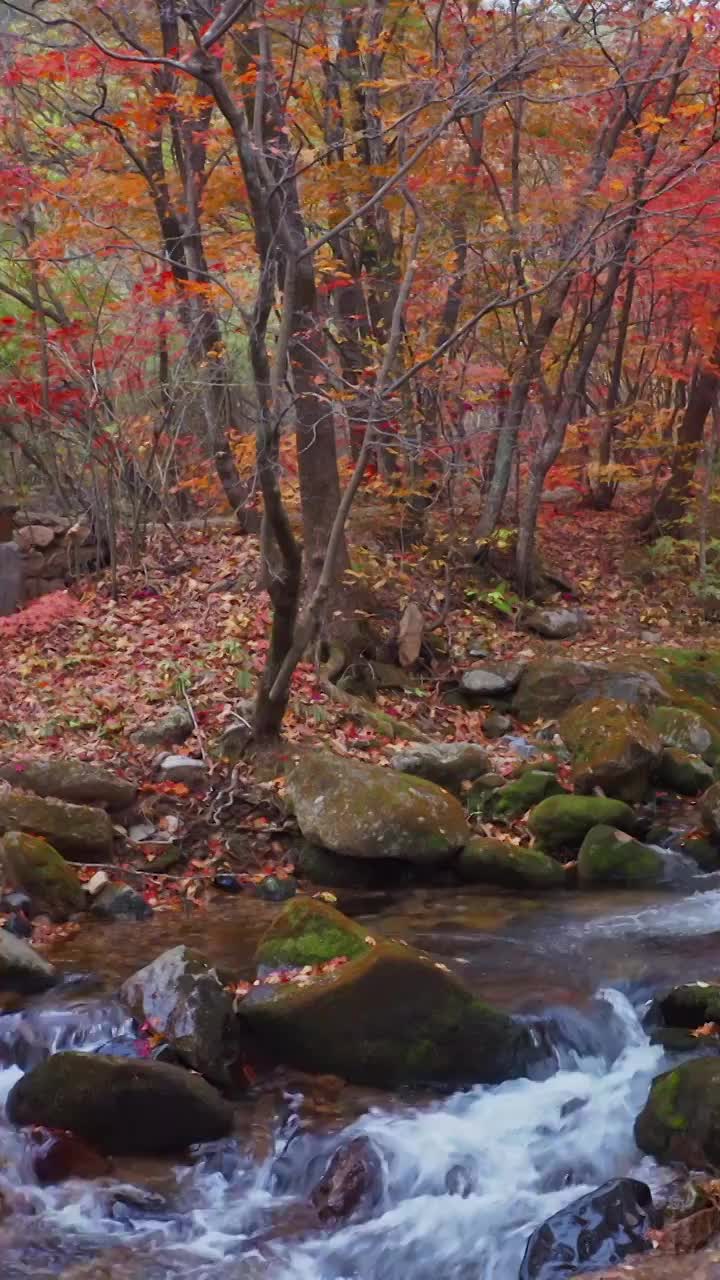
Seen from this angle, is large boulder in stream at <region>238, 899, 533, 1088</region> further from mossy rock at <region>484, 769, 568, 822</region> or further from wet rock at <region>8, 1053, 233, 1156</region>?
mossy rock at <region>484, 769, 568, 822</region>

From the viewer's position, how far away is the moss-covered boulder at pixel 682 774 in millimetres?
9234

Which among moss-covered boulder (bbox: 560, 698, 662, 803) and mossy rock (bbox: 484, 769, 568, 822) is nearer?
mossy rock (bbox: 484, 769, 568, 822)

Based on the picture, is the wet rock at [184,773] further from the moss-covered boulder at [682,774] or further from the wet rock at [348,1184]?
the moss-covered boulder at [682,774]

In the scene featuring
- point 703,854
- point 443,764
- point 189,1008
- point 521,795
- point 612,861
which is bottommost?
point 703,854

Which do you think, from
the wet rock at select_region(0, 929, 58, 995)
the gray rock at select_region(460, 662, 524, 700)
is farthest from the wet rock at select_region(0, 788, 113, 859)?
the gray rock at select_region(460, 662, 524, 700)

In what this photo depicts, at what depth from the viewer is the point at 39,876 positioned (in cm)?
691

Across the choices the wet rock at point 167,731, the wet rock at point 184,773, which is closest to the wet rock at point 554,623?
the wet rock at point 167,731

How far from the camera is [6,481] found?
16.3 meters

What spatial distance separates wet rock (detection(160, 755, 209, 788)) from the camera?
8.12 m

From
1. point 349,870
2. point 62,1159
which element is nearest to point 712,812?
point 349,870

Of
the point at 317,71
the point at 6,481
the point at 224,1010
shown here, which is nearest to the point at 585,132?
the point at 317,71

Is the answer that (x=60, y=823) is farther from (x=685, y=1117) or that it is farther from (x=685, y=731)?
(x=685, y=731)

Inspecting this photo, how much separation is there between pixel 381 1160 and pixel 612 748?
4.66 meters

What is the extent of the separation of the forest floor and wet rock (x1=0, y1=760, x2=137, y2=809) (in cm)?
28
